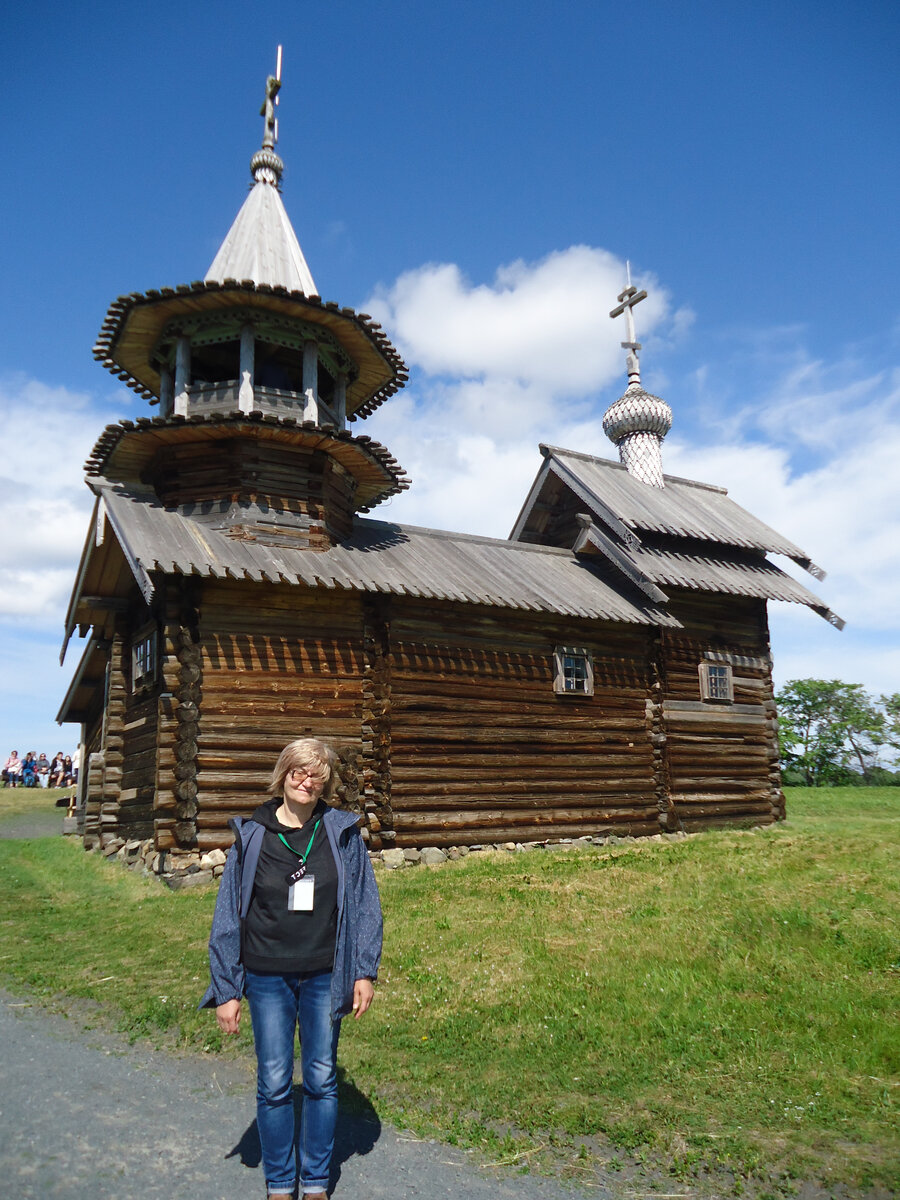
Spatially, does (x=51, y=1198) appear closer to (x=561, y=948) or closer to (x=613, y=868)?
(x=561, y=948)

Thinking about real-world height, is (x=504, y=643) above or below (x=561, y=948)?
above

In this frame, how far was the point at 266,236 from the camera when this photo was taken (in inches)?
717

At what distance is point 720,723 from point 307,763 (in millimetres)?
16511

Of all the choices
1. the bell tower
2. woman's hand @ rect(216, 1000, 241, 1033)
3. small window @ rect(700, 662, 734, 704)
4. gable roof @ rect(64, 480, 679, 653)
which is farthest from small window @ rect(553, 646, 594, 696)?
woman's hand @ rect(216, 1000, 241, 1033)

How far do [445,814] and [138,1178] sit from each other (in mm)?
10841

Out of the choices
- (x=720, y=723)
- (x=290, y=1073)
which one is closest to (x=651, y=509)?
(x=720, y=723)

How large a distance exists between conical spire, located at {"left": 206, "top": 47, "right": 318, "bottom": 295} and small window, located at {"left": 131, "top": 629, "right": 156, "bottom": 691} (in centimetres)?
745

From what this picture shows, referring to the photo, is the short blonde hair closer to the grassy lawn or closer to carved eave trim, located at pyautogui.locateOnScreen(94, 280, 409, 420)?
the grassy lawn

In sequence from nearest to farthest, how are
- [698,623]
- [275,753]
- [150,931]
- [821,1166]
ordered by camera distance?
1. [821,1166]
2. [150,931]
3. [275,753]
4. [698,623]

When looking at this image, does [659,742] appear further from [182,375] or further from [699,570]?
[182,375]

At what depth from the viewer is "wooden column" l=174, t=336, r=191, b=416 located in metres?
15.3

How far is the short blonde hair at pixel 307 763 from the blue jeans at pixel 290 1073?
0.88m

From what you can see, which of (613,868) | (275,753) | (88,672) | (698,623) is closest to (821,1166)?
(613,868)

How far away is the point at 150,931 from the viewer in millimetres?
9625
